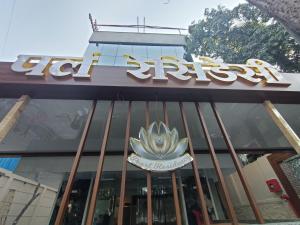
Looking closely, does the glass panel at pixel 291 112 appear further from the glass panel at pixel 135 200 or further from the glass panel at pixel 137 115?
the glass panel at pixel 135 200

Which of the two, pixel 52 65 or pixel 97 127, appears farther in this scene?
pixel 97 127

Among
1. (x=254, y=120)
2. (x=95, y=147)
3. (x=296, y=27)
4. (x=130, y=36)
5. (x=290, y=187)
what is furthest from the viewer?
(x=130, y=36)

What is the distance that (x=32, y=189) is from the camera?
15.5ft

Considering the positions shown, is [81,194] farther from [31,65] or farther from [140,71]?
[140,71]

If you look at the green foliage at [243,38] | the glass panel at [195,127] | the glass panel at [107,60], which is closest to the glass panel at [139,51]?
the glass panel at [107,60]

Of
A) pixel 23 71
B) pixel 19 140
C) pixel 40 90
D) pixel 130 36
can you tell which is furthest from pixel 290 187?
pixel 130 36

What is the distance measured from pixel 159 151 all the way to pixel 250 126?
3488 millimetres

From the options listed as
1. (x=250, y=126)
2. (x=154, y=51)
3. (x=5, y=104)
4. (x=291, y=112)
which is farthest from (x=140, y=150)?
(x=154, y=51)

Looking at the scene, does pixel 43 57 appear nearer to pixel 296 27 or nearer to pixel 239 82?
pixel 239 82

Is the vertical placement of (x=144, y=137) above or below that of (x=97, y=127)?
below

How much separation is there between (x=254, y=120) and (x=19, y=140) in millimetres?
6067

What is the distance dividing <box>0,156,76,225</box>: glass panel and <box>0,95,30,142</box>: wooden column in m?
2.08

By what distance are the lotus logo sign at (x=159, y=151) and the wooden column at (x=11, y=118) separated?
5.31ft

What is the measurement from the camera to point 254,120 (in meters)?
4.53
